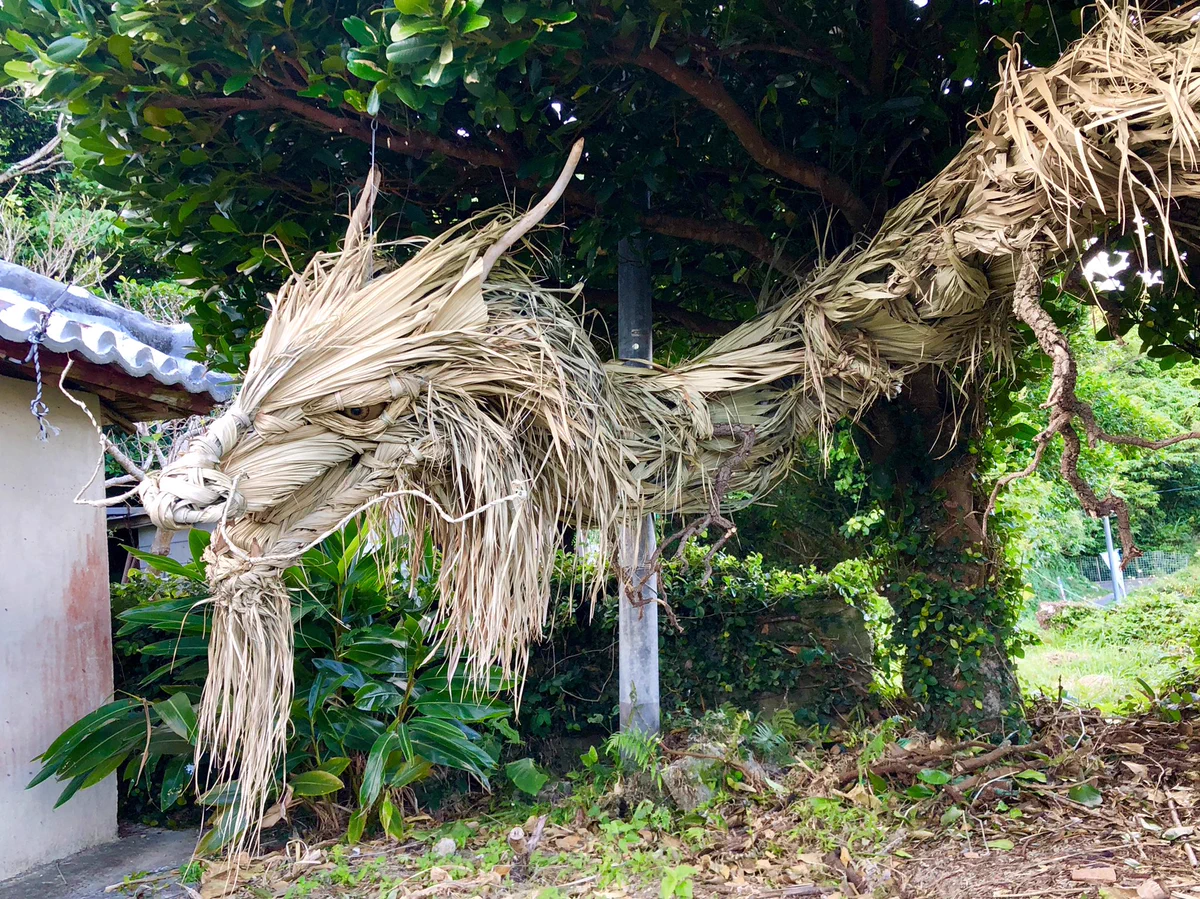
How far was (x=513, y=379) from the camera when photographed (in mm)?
1988

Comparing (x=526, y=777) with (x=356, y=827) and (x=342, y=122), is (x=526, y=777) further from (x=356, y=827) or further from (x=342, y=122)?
(x=342, y=122)

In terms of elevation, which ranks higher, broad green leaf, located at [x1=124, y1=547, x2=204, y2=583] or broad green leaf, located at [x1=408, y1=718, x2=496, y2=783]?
broad green leaf, located at [x1=124, y1=547, x2=204, y2=583]

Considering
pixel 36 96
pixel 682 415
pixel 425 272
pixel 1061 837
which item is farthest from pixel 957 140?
pixel 36 96

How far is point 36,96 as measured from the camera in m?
2.70

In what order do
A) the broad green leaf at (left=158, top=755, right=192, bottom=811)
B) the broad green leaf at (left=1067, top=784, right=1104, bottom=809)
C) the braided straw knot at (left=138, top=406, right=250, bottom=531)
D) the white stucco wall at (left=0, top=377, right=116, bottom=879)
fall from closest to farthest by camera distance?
the braided straw knot at (left=138, top=406, right=250, bottom=531)
the broad green leaf at (left=1067, top=784, right=1104, bottom=809)
the white stucco wall at (left=0, top=377, right=116, bottom=879)
the broad green leaf at (left=158, top=755, right=192, bottom=811)

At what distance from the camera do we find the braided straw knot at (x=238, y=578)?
5.74 feet

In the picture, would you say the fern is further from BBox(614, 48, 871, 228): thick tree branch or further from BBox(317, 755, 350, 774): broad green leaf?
BBox(614, 48, 871, 228): thick tree branch

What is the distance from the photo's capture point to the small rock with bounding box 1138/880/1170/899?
2.10 m

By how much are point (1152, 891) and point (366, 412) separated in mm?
2314

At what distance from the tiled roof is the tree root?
250 centimetres

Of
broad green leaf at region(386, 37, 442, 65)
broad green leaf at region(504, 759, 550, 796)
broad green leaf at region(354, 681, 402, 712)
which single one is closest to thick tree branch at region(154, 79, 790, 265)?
broad green leaf at region(386, 37, 442, 65)

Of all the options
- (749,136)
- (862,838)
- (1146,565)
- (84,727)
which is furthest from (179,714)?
(1146,565)

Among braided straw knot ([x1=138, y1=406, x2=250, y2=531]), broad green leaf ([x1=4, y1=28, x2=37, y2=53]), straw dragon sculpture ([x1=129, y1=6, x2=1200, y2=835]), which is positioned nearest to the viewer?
braided straw knot ([x1=138, y1=406, x2=250, y2=531])

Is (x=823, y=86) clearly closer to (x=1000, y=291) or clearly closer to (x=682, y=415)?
(x=1000, y=291)
